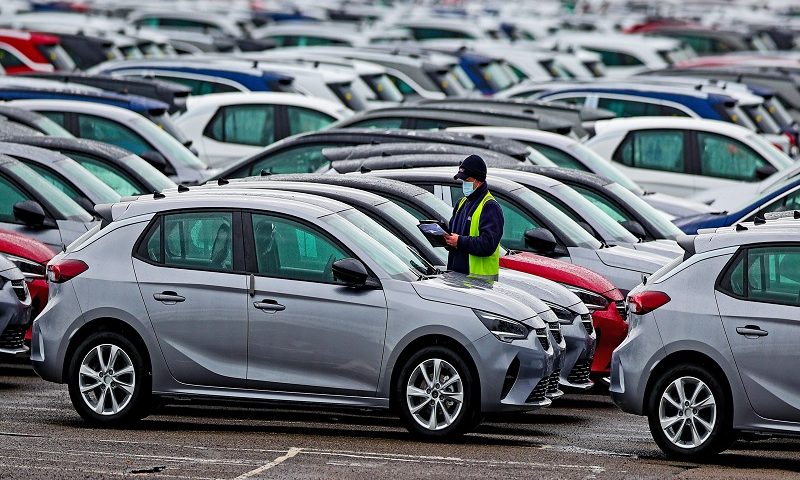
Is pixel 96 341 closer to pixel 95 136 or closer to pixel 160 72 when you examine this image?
pixel 95 136

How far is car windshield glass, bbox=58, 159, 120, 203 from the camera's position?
16391 mm

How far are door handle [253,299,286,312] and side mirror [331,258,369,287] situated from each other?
41 centimetres

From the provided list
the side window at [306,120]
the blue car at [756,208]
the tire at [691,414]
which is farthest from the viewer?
the side window at [306,120]

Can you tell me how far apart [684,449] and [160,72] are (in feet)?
58.3

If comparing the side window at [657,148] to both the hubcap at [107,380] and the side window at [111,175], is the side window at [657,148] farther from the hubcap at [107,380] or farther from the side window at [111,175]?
the hubcap at [107,380]

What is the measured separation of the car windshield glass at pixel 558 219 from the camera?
49.2 feet

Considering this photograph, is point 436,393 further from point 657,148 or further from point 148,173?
point 657,148

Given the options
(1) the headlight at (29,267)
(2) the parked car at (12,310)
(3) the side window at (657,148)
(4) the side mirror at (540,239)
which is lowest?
(2) the parked car at (12,310)

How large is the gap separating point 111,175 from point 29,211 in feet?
9.52

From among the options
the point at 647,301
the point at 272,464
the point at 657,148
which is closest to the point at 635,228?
the point at 647,301

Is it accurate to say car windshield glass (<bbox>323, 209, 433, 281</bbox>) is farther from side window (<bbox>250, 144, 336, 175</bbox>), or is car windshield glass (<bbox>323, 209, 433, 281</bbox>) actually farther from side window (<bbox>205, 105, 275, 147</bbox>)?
side window (<bbox>205, 105, 275, 147</bbox>)

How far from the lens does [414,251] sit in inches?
501

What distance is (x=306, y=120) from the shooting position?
24.1 meters

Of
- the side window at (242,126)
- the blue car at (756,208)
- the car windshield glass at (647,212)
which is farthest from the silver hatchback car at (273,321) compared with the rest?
the side window at (242,126)
